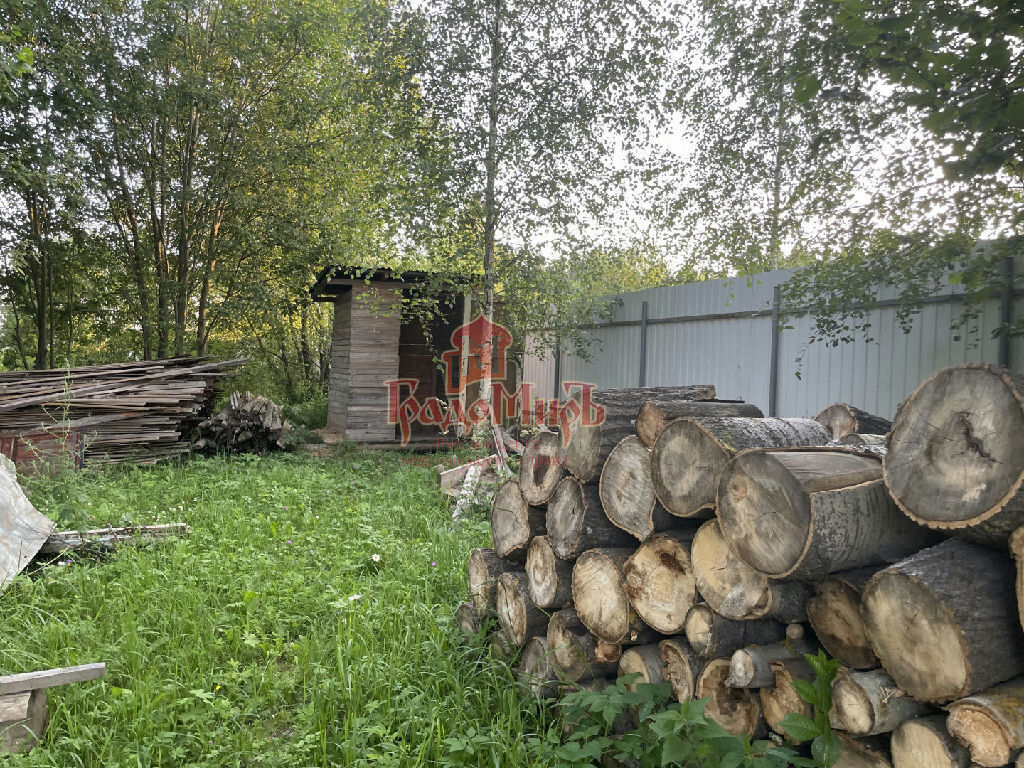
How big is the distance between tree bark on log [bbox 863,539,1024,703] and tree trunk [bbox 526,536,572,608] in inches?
54.1

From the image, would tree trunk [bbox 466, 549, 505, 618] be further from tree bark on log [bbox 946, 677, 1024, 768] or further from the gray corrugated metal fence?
the gray corrugated metal fence

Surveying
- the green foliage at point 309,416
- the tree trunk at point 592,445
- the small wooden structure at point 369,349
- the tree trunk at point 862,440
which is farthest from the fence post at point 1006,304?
the green foliage at point 309,416

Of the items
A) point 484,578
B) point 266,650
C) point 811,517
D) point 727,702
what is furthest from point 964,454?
point 266,650

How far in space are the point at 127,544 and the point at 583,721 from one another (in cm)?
363

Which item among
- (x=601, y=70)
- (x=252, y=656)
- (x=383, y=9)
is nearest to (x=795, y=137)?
(x=601, y=70)

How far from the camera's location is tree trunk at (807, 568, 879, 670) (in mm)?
1879

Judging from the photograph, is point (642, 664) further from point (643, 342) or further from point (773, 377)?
point (643, 342)

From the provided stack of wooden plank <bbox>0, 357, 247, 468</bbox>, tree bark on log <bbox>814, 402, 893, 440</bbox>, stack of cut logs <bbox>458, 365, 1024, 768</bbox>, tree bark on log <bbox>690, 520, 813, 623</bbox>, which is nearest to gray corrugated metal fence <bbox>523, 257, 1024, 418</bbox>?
tree bark on log <bbox>814, 402, 893, 440</bbox>

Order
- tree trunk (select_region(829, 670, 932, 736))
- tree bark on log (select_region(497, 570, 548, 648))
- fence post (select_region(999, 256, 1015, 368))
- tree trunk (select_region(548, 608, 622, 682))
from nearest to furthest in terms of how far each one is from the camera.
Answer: tree trunk (select_region(829, 670, 932, 736))
tree trunk (select_region(548, 608, 622, 682))
tree bark on log (select_region(497, 570, 548, 648))
fence post (select_region(999, 256, 1015, 368))

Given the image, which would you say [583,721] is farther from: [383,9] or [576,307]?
[383,9]

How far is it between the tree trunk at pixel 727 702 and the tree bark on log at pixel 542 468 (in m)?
1.06

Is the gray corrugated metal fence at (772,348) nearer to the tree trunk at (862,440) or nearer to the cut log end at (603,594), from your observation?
the tree trunk at (862,440)

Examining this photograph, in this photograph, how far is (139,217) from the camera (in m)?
13.4

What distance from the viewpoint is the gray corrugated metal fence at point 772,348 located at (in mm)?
5711
